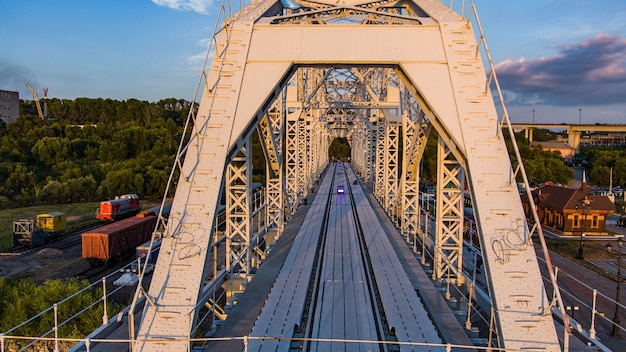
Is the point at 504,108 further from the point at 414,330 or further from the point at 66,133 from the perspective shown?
the point at 66,133

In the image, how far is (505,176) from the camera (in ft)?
21.6

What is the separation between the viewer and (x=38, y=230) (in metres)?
30.1

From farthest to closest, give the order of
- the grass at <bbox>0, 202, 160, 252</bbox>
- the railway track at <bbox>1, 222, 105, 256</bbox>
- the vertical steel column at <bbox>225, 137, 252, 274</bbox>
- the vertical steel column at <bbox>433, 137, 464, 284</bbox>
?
the grass at <bbox>0, 202, 160, 252</bbox>
the railway track at <bbox>1, 222, 105, 256</bbox>
the vertical steel column at <bbox>225, 137, 252, 274</bbox>
the vertical steel column at <bbox>433, 137, 464, 284</bbox>

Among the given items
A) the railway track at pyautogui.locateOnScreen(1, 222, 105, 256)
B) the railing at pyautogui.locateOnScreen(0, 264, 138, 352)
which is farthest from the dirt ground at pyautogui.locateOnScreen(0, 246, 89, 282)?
the railing at pyautogui.locateOnScreen(0, 264, 138, 352)

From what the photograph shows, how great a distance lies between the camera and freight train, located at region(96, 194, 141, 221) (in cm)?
3594

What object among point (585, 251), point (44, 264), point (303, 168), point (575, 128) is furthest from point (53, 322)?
point (575, 128)

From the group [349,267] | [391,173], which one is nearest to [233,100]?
[349,267]

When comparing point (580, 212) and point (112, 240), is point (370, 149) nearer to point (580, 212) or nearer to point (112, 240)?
point (580, 212)

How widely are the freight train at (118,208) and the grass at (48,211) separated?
2.46 meters

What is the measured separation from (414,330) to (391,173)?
57.5ft

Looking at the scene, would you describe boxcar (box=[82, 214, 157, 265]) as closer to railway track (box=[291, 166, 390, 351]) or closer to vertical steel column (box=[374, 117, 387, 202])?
railway track (box=[291, 166, 390, 351])

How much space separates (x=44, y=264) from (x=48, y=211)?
19.0 m

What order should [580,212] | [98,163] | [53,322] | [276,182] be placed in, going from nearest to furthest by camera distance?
[53,322] → [276,182] → [580,212] → [98,163]

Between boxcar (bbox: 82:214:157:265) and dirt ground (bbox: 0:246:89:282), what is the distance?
1.21 m
